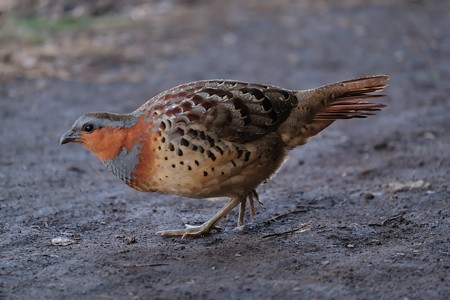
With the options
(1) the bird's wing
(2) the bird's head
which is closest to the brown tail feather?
(1) the bird's wing

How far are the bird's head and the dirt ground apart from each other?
0.65 meters

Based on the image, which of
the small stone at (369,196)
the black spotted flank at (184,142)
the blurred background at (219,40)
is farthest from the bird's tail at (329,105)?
the blurred background at (219,40)

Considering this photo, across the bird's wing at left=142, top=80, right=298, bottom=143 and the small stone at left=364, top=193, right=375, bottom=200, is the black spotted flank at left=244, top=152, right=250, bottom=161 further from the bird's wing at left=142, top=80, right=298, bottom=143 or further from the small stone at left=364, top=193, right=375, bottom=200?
the small stone at left=364, top=193, right=375, bottom=200

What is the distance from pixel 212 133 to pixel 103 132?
75 centimetres

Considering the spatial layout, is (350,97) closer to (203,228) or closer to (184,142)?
(184,142)

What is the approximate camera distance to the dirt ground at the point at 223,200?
4.17m

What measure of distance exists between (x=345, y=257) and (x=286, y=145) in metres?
0.96

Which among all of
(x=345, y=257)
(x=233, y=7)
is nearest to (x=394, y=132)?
(x=345, y=257)

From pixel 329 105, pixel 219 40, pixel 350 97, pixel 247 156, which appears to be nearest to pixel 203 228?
pixel 247 156

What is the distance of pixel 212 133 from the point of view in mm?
4621

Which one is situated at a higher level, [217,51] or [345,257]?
[217,51]

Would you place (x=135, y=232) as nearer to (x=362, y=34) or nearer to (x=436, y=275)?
(x=436, y=275)

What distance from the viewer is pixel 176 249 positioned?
15.4ft

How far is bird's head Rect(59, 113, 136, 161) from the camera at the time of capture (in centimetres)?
476
